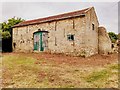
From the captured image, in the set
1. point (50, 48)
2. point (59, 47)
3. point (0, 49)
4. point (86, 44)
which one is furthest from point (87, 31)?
point (0, 49)

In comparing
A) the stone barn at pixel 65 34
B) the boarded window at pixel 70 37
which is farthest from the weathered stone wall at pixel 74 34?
the boarded window at pixel 70 37

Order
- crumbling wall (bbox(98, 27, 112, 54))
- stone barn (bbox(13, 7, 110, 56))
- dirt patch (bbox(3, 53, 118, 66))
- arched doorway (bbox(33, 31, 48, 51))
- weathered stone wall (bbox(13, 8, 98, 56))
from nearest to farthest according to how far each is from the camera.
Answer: dirt patch (bbox(3, 53, 118, 66)), weathered stone wall (bbox(13, 8, 98, 56)), stone barn (bbox(13, 7, 110, 56)), arched doorway (bbox(33, 31, 48, 51)), crumbling wall (bbox(98, 27, 112, 54))

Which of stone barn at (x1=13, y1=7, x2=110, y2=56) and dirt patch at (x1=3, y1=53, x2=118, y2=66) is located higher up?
stone barn at (x1=13, y1=7, x2=110, y2=56)

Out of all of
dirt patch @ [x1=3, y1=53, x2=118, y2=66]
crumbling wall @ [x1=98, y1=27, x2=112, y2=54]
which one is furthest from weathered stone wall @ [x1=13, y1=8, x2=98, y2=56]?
dirt patch @ [x1=3, y1=53, x2=118, y2=66]

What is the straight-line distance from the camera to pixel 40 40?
20.0 m

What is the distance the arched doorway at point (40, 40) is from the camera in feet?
63.8

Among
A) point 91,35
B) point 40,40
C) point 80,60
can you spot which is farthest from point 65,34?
point 80,60

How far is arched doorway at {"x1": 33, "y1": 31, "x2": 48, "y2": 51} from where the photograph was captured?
19.4 metres

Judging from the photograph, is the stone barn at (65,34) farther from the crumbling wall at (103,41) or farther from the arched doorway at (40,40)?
the crumbling wall at (103,41)

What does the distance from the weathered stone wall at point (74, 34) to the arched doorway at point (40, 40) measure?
593mm

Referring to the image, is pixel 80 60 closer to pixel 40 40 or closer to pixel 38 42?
pixel 40 40

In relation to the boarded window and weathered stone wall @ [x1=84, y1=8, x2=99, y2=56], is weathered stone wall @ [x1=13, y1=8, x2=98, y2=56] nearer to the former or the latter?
weathered stone wall @ [x1=84, y1=8, x2=99, y2=56]

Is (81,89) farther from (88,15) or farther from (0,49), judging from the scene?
(0,49)

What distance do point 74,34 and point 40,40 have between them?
538 cm
